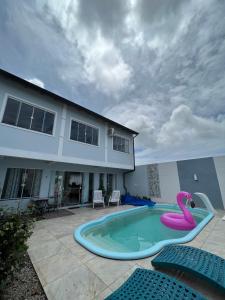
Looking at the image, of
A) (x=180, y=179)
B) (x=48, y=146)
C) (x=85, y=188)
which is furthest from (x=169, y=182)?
(x=48, y=146)

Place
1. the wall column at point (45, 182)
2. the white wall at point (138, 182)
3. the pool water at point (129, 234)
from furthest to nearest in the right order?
the white wall at point (138, 182) → the wall column at point (45, 182) → the pool water at point (129, 234)

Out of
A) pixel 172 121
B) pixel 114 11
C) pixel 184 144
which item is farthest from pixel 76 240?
pixel 184 144

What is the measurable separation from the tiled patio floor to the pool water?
1376 millimetres

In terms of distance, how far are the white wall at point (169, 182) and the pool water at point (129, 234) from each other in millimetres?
3063

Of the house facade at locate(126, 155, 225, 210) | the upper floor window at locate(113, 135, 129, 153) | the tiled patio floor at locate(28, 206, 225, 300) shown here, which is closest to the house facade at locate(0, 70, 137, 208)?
the upper floor window at locate(113, 135, 129, 153)

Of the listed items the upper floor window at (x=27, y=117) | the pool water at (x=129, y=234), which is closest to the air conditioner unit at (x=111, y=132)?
the upper floor window at (x=27, y=117)

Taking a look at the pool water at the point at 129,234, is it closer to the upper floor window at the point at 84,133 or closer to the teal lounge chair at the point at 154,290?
the teal lounge chair at the point at 154,290

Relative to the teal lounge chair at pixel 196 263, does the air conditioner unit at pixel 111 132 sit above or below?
above

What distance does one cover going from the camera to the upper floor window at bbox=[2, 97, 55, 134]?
6.97 metres

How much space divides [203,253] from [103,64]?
30.4 ft

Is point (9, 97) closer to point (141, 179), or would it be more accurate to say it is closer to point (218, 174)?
point (141, 179)

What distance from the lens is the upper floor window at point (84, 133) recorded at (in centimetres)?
962

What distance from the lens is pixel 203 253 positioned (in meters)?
3.15

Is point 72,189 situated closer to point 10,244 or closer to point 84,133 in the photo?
point 84,133
